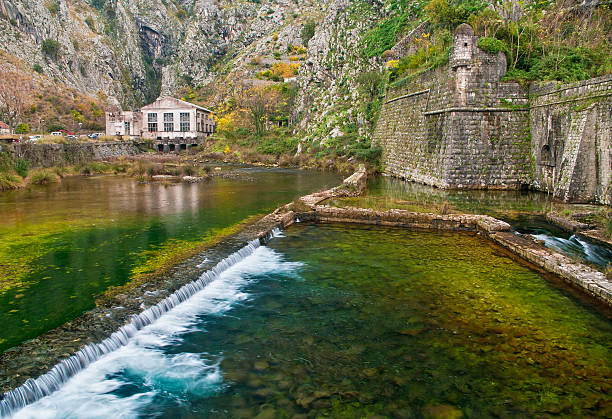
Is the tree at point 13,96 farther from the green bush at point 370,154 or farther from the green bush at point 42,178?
the green bush at point 370,154

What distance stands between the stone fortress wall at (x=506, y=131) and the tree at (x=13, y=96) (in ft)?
159

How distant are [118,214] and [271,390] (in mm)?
11046

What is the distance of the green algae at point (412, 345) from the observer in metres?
4.43

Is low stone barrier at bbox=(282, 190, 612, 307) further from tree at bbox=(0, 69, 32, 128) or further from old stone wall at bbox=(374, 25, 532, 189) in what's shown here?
tree at bbox=(0, 69, 32, 128)

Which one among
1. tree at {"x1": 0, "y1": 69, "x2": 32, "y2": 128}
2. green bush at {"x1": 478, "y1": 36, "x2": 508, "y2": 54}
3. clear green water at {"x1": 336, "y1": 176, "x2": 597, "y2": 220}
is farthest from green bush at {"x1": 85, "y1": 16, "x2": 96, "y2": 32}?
green bush at {"x1": 478, "y1": 36, "x2": 508, "y2": 54}

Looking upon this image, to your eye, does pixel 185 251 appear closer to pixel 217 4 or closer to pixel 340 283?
pixel 340 283

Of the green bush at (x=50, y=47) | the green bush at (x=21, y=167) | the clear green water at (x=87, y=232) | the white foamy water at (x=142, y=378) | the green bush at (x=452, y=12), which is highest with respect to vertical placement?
the green bush at (x=50, y=47)

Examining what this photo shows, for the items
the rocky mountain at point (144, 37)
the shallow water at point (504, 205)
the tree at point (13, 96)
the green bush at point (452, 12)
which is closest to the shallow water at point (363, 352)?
the shallow water at point (504, 205)

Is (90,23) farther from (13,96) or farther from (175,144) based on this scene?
(175,144)

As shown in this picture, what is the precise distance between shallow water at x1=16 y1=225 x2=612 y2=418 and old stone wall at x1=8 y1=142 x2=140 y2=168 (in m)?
23.2

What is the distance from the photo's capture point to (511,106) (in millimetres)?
18078

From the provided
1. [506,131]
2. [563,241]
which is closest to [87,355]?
[563,241]

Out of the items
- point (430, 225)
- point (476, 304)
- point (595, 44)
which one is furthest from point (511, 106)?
point (476, 304)

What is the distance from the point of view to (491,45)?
1777cm
